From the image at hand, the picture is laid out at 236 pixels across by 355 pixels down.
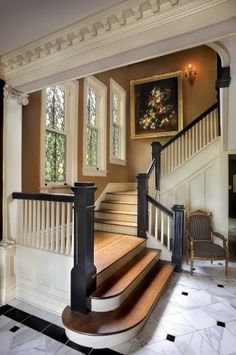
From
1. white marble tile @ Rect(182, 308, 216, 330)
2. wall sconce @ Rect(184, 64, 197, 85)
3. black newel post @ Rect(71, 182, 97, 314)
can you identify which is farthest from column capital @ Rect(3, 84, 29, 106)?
wall sconce @ Rect(184, 64, 197, 85)

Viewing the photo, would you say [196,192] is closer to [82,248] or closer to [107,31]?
[82,248]

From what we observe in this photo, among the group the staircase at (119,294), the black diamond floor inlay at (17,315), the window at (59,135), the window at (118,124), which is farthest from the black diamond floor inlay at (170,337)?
the window at (118,124)

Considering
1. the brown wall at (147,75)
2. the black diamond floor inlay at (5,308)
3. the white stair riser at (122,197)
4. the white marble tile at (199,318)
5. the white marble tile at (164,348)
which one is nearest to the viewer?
the white marble tile at (164,348)

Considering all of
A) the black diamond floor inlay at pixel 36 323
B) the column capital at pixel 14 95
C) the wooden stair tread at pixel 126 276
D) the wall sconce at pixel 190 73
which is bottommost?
the black diamond floor inlay at pixel 36 323

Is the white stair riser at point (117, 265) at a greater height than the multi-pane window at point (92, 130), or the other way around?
the multi-pane window at point (92, 130)

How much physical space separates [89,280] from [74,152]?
2557 mm

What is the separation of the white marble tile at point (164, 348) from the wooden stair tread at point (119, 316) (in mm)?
231

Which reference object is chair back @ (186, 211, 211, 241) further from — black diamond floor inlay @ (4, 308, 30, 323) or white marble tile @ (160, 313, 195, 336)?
black diamond floor inlay @ (4, 308, 30, 323)

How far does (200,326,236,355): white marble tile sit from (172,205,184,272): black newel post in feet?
4.56

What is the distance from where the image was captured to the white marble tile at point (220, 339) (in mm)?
1990

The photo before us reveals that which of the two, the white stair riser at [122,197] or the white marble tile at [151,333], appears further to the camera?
the white stair riser at [122,197]

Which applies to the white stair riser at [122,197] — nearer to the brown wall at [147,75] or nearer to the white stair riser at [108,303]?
the brown wall at [147,75]

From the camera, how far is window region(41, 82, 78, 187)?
364 centimetres

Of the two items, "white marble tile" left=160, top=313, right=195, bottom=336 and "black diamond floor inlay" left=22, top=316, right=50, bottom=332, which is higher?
"black diamond floor inlay" left=22, top=316, right=50, bottom=332
